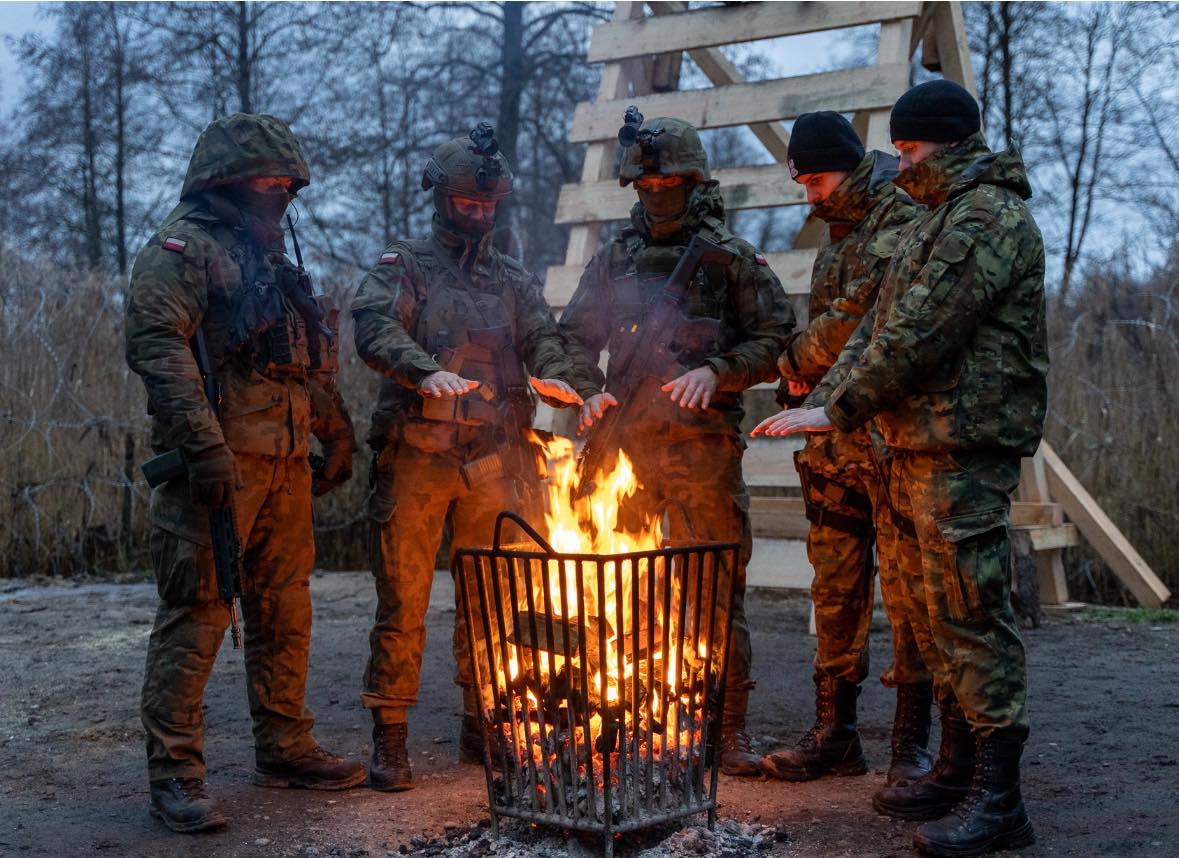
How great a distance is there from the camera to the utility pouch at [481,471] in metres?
4.70

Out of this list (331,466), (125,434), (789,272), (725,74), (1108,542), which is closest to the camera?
(331,466)

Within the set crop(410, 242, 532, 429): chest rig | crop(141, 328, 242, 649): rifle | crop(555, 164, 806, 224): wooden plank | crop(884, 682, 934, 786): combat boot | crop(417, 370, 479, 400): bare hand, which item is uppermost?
crop(555, 164, 806, 224): wooden plank

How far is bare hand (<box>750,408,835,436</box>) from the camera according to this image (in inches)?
154

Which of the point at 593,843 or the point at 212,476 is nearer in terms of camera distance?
the point at 593,843

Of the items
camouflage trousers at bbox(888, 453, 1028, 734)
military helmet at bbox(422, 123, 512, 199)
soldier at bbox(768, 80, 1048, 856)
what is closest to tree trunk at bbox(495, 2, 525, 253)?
military helmet at bbox(422, 123, 512, 199)

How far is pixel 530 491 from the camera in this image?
490 centimetres

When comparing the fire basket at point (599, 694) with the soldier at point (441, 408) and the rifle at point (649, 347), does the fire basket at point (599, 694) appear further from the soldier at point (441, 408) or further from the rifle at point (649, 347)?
the rifle at point (649, 347)

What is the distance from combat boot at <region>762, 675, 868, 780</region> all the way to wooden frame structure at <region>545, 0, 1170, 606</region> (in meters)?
2.65

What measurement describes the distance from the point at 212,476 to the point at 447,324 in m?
1.29

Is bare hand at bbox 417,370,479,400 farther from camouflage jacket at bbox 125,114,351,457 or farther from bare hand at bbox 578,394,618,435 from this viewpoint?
bare hand at bbox 578,394,618,435

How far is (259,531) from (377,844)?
1.27 meters

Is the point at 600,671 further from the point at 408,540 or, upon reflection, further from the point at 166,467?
the point at 166,467

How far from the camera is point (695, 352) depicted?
491 cm

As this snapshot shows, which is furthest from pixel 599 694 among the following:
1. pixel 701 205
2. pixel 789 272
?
pixel 789 272
